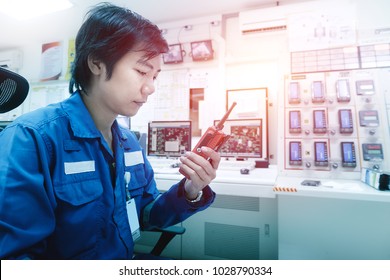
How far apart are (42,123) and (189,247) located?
154 cm

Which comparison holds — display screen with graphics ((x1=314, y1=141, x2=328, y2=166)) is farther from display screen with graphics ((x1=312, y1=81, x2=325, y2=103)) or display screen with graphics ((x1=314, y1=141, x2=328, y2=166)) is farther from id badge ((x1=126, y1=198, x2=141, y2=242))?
id badge ((x1=126, y1=198, x2=141, y2=242))

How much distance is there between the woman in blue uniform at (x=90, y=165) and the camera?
57cm

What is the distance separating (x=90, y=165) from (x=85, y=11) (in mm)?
2620

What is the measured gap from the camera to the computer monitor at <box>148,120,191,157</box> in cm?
203

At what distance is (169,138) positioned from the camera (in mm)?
2076

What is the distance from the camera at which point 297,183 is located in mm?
1288

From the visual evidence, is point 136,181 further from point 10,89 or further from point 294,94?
point 294,94

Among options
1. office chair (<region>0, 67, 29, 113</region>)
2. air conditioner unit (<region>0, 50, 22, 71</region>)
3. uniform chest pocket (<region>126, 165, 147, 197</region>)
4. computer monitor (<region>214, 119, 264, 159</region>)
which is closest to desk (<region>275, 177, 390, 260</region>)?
computer monitor (<region>214, 119, 264, 159</region>)

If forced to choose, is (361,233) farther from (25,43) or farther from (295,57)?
(25,43)

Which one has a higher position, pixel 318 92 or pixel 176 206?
pixel 318 92

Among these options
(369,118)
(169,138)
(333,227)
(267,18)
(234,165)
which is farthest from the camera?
(267,18)

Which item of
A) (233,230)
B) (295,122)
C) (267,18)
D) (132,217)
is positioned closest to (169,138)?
(233,230)

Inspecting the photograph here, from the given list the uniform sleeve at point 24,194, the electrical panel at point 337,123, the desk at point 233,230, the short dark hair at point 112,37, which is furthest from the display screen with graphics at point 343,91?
the uniform sleeve at point 24,194
